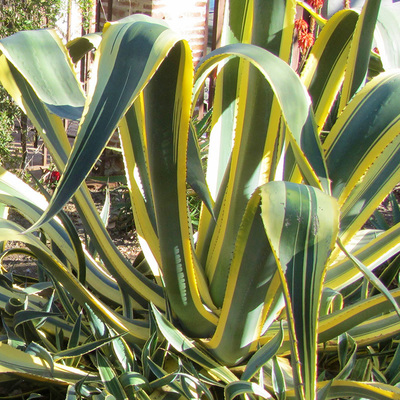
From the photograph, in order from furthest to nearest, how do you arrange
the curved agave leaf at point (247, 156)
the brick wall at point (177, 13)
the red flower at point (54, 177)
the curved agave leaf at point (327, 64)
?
the brick wall at point (177, 13)
the red flower at point (54, 177)
the curved agave leaf at point (327, 64)
the curved agave leaf at point (247, 156)

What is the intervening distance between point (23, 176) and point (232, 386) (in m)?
2.15

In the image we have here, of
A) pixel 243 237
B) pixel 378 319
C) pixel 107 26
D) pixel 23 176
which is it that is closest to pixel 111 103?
pixel 107 26

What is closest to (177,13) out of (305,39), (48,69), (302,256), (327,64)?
(305,39)

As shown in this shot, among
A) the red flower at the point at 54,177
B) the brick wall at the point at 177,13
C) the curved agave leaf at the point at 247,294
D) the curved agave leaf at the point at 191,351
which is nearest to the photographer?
the curved agave leaf at the point at 247,294

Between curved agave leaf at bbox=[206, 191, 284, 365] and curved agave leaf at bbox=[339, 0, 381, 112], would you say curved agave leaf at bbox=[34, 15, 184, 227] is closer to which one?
curved agave leaf at bbox=[206, 191, 284, 365]

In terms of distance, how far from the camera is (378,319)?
4.23 ft

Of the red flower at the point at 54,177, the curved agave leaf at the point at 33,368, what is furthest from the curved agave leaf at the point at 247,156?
the red flower at the point at 54,177

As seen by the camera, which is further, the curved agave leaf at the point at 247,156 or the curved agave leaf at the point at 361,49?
the curved agave leaf at the point at 361,49

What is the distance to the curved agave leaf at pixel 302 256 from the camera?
0.74 meters

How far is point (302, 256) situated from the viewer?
75 cm

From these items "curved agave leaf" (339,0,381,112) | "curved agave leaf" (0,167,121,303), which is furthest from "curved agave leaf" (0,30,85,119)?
"curved agave leaf" (339,0,381,112)

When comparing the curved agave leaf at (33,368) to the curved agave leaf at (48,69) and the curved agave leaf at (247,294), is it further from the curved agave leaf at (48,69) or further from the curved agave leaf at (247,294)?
the curved agave leaf at (48,69)

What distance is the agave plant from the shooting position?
2.51ft

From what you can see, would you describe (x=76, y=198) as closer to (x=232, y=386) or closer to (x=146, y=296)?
(x=146, y=296)
